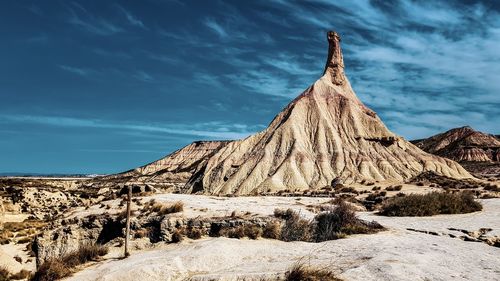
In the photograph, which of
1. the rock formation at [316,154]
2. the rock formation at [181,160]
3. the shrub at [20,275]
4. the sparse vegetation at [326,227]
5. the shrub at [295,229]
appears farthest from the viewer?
the rock formation at [181,160]

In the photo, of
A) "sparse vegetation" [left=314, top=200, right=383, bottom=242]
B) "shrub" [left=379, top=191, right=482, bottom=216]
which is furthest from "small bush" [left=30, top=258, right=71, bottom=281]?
"shrub" [left=379, top=191, right=482, bottom=216]

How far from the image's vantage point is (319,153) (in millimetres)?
66812

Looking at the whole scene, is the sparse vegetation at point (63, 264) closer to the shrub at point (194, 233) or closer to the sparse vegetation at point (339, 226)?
the shrub at point (194, 233)

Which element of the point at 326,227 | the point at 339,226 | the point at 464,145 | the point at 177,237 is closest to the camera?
the point at 326,227

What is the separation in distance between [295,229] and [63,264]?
349 inches

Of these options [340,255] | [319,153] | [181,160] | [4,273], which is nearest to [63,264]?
[340,255]

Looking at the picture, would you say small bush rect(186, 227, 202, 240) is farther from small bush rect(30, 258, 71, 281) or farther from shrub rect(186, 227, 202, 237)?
small bush rect(30, 258, 71, 281)

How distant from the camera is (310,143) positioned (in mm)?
69750

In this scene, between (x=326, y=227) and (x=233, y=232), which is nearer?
(x=326, y=227)

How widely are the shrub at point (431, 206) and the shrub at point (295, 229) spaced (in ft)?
23.8

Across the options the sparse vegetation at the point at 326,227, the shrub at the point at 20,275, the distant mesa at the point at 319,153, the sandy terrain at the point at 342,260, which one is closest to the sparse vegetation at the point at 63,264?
the sandy terrain at the point at 342,260

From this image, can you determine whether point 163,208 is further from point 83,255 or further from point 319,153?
point 319,153

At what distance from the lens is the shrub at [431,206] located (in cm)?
2348

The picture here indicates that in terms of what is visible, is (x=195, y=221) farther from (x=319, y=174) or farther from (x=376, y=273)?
(x=319, y=174)
